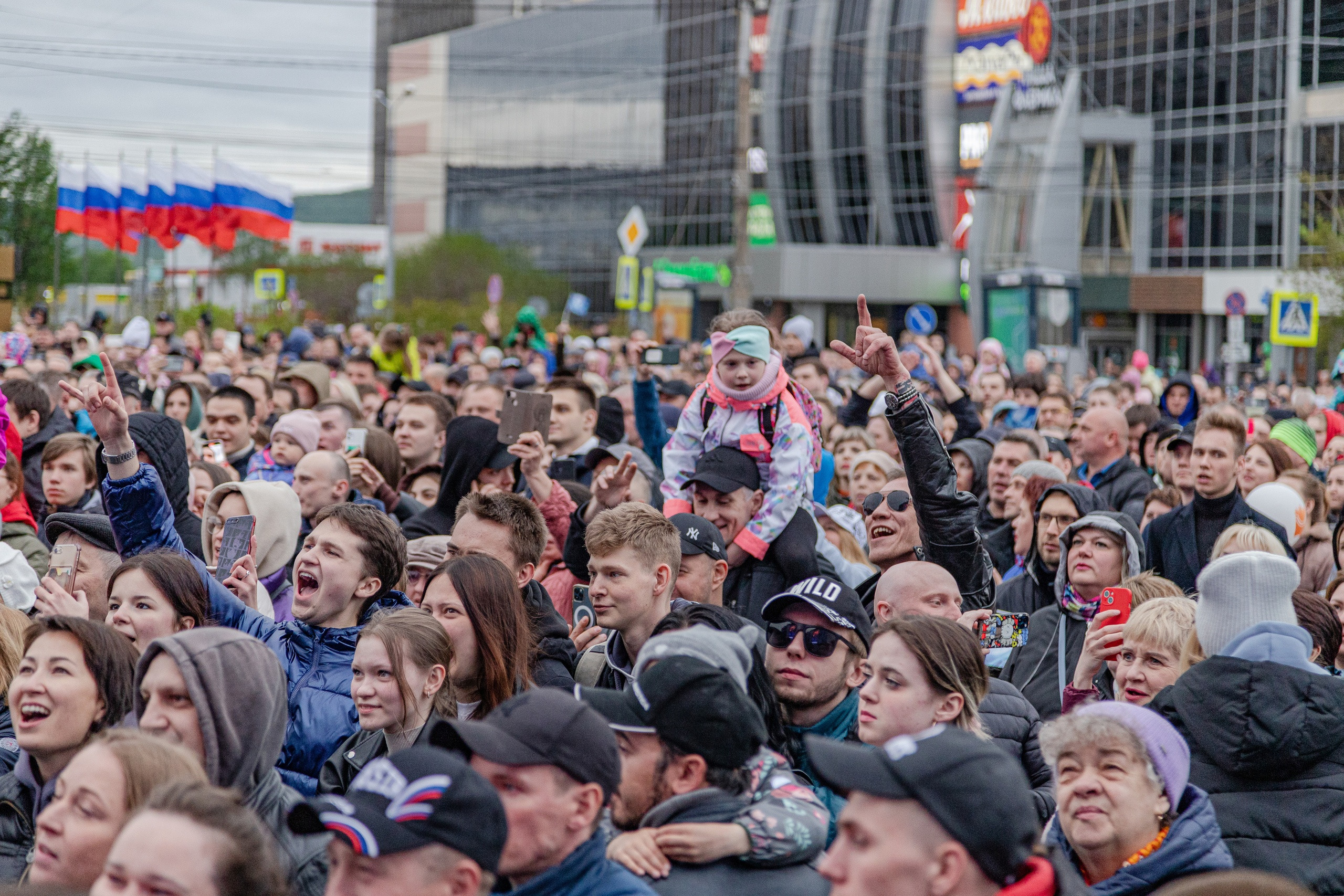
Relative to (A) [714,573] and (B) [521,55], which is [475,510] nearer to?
(A) [714,573]

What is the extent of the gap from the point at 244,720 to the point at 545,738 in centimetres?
102

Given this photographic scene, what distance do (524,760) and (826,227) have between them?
6342 cm

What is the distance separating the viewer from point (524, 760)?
3127 millimetres

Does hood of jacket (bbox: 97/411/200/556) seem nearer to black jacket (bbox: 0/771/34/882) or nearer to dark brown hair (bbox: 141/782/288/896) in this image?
black jacket (bbox: 0/771/34/882)

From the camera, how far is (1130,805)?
376 cm

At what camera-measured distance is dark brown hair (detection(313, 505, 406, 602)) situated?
17.2ft

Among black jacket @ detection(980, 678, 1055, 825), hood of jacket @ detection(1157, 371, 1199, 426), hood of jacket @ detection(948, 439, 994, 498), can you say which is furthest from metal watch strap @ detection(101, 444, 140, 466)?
hood of jacket @ detection(1157, 371, 1199, 426)

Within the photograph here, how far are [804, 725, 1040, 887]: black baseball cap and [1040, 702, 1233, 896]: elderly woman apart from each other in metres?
1.11

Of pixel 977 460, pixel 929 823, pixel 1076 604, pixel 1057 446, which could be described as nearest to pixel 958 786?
pixel 929 823

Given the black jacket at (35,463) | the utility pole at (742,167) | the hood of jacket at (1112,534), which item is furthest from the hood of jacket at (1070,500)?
the utility pole at (742,167)

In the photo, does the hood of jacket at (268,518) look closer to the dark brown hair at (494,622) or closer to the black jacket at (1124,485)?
the dark brown hair at (494,622)

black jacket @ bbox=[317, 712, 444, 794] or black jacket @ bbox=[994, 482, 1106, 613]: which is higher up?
black jacket @ bbox=[994, 482, 1106, 613]

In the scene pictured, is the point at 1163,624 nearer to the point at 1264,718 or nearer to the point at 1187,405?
the point at 1264,718

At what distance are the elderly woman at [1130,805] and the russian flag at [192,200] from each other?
86.1 ft
